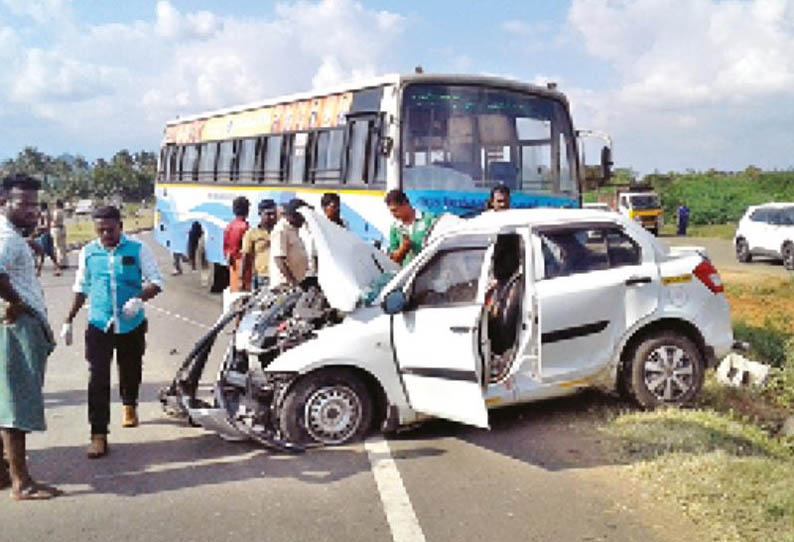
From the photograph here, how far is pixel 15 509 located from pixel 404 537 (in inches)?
97.7

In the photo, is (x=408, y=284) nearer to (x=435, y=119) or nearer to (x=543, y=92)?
(x=435, y=119)

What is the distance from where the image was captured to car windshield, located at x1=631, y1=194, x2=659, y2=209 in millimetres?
39781

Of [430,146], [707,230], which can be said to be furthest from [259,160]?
[707,230]

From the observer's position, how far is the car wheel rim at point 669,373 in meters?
6.93

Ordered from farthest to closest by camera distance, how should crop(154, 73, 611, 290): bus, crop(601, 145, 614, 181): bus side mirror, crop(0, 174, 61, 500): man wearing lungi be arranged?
crop(601, 145, 614, 181): bus side mirror → crop(154, 73, 611, 290): bus → crop(0, 174, 61, 500): man wearing lungi

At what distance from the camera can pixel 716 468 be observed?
5410mm

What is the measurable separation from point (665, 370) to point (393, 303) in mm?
2365

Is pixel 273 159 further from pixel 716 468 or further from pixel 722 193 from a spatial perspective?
pixel 722 193

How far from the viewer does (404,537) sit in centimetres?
475

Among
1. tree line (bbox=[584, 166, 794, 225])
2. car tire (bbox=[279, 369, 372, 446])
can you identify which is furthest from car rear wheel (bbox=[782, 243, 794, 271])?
tree line (bbox=[584, 166, 794, 225])

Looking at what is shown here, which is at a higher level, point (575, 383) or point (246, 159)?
point (246, 159)

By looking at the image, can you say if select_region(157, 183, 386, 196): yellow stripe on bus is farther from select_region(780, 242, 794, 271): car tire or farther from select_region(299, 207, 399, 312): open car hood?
select_region(780, 242, 794, 271): car tire

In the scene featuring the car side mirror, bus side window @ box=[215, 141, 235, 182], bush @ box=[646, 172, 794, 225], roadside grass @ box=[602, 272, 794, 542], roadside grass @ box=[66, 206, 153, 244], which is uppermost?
bush @ box=[646, 172, 794, 225]

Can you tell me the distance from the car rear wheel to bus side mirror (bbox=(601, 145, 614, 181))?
1238 centimetres
